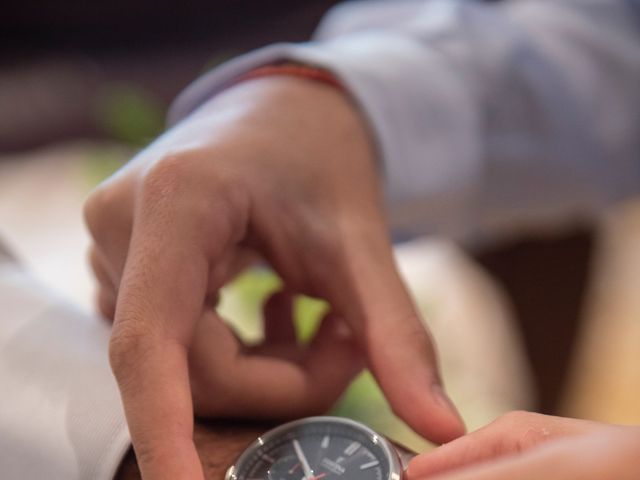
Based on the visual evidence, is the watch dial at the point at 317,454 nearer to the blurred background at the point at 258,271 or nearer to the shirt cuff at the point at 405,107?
the blurred background at the point at 258,271

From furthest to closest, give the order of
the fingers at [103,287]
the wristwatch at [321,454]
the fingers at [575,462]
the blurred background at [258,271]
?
the blurred background at [258,271]
the fingers at [103,287]
the wristwatch at [321,454]
the fingers at [575,462]

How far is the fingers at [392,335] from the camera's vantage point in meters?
0.54

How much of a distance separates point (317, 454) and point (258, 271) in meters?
0.30

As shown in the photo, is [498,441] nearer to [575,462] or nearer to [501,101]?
[575,462]

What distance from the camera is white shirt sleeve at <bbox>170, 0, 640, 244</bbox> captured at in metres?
0.85

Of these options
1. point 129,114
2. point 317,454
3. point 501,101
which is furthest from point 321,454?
point 129,114

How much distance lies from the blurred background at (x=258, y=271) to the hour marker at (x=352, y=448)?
140 millimetres

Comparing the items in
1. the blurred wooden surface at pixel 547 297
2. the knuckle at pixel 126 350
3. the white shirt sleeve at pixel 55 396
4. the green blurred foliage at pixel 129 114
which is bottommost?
the blurred wooden surface at pixel 547 297

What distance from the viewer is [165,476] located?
453mm

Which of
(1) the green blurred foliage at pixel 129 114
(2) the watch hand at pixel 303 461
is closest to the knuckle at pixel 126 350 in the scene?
(2) the watch hand at pixel 303 461

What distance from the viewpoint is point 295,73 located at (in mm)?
708

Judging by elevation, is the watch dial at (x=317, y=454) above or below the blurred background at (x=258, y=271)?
above

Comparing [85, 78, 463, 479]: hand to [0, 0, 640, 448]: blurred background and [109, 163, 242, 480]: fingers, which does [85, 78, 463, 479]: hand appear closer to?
[109, 163, 242, 480]: fingers

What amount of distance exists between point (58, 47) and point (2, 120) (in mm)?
221
